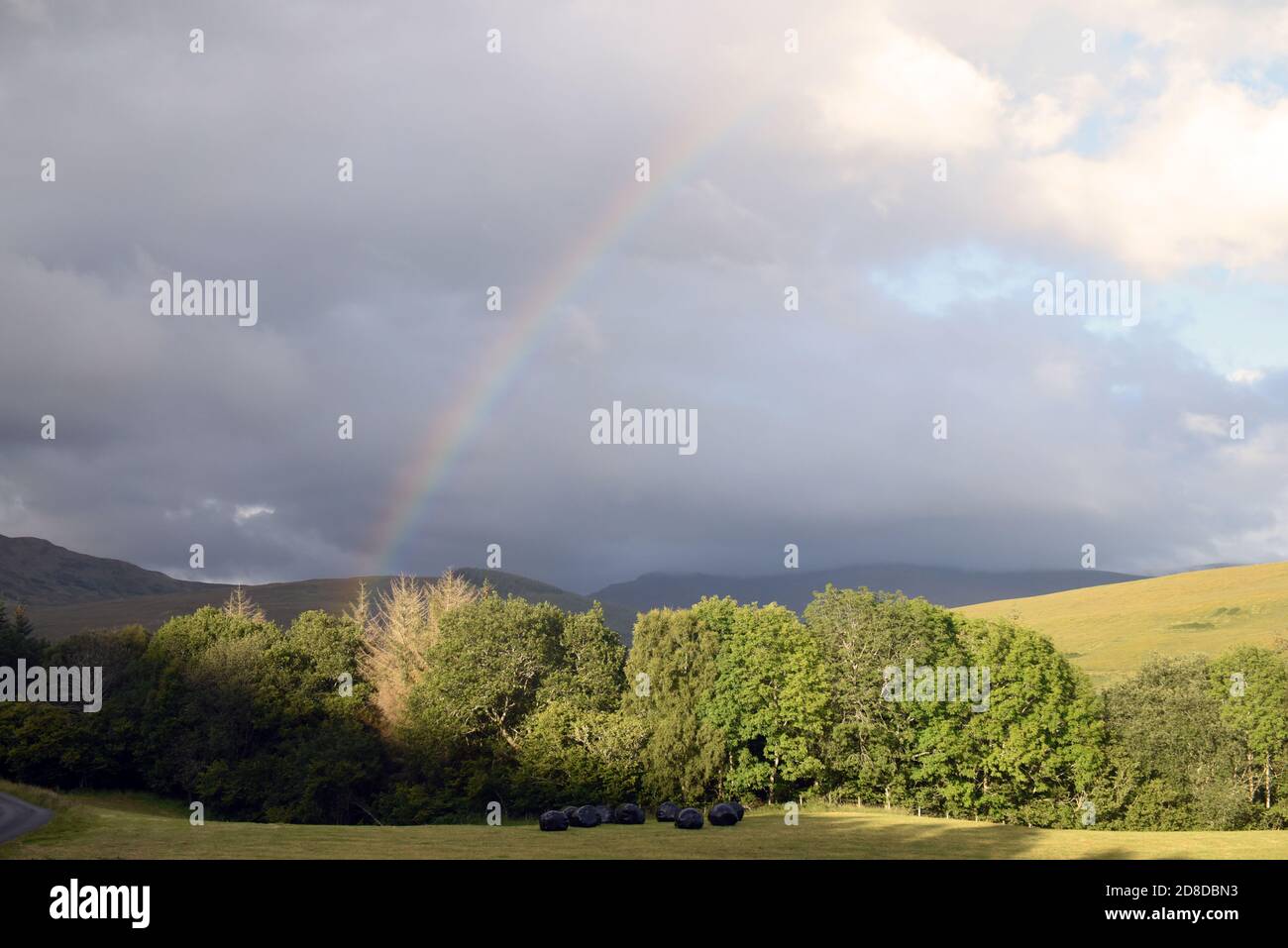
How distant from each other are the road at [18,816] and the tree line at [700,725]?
34945 mm

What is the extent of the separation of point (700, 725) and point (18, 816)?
182 ft

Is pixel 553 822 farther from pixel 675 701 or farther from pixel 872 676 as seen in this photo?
pixel 872 676

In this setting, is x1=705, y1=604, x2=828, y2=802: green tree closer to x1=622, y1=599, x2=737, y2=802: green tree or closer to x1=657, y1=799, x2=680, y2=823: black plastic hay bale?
x1=622, y1=599, x2=737, y2=802: green tree

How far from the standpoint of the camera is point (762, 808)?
95.8 meters

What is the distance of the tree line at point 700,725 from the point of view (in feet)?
338

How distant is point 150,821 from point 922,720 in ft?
242

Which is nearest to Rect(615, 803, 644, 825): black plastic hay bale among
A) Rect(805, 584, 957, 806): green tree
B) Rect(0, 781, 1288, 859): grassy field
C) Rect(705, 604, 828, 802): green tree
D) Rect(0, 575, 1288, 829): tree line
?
Rect(0, 781, 1288, 859): grassy field

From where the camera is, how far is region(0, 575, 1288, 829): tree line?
103 meters

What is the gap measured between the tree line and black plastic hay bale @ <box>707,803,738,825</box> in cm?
1695

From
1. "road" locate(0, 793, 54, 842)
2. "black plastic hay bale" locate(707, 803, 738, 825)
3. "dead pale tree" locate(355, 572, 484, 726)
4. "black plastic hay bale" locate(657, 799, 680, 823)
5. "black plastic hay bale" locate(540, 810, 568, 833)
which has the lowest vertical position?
"black plastic hay bale" locate(657, 799, 680, 823)

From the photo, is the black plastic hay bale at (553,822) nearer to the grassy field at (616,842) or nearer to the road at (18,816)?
the grassy field at (616,842)

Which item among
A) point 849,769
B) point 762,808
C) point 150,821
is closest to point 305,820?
point 150,821
